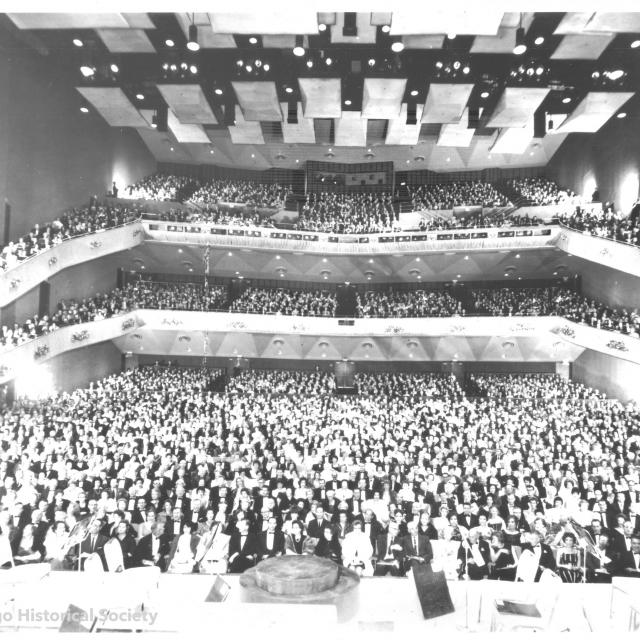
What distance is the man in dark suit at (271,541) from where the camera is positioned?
7.97 meters

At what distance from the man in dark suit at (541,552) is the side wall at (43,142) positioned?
60.6ft

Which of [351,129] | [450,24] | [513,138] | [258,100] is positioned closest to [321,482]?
[450,24]

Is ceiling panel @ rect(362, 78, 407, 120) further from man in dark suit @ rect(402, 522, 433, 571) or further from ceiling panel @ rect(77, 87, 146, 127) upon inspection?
man in dark suit @ rect(402, 522, 433, 571)

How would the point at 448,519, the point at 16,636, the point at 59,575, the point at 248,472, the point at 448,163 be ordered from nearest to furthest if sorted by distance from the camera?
the point at 16,636, the point at 59,575, the point at 448,519, the point at 248,472, the point at 448,163

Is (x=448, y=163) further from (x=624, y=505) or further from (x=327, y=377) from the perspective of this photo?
(x=624, y=505)

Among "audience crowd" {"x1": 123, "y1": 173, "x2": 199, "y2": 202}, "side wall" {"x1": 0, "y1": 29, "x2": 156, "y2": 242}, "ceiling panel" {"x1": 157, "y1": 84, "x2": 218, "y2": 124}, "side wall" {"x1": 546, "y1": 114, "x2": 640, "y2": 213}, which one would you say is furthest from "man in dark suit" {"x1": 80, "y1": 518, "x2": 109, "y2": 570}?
"audience crowd" {"x1": 123, "y1": 173, "x2": 199, "y2": 202}

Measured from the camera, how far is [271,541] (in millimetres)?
8094

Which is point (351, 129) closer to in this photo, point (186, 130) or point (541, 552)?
point (186, 130)

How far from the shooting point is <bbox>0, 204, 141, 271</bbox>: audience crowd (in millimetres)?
18516

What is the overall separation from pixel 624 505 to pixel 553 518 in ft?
5.66

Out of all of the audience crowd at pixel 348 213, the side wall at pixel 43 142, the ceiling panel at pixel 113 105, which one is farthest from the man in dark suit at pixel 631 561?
the audience crowd at pixel 348 213

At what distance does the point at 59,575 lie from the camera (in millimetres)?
5637

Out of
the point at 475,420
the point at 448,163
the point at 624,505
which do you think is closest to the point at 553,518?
the point at 624,505

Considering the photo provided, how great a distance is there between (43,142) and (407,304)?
17746 mm
